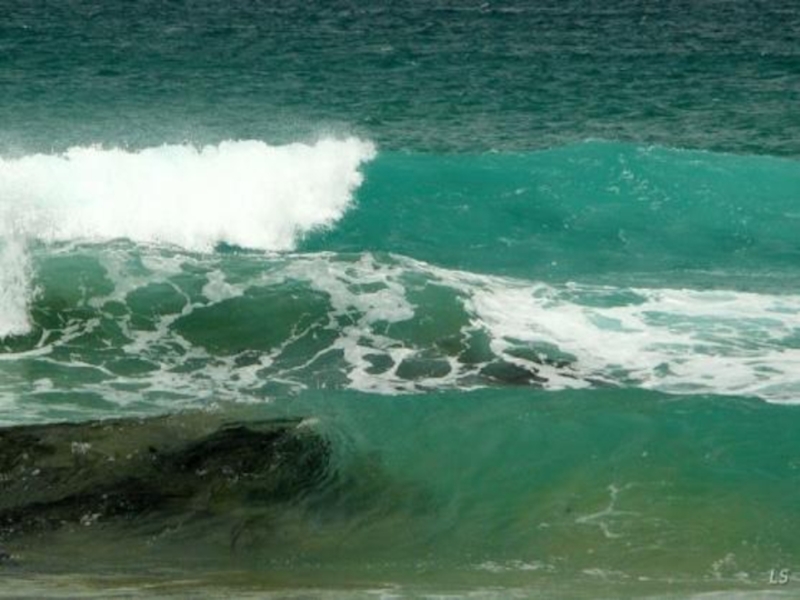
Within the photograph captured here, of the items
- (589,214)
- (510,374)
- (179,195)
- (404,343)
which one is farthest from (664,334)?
(179,195)

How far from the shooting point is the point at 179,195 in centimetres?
2738

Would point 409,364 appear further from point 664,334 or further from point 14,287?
point 14,287

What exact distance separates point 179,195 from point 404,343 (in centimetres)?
950

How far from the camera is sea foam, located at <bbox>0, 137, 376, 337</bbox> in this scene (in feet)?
82.0

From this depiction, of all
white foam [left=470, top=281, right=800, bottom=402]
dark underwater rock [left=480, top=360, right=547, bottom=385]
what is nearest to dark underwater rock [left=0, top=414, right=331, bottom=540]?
dark underwater rock [left=480, top=360, right=547, bottom=385]

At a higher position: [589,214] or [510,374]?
[589,214]

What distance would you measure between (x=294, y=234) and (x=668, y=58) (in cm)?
2197

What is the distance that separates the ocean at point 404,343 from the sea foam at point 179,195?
73 millimetres

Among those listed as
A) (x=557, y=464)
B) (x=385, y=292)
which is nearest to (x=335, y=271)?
(x=385, y=292)

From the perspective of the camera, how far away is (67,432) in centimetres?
1470

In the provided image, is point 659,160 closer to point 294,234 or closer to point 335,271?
point 294,234

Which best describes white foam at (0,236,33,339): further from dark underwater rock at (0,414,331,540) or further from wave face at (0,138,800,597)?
dark underwater rock at (0,414,331,540)

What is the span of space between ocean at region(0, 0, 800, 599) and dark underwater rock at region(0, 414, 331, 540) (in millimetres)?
31

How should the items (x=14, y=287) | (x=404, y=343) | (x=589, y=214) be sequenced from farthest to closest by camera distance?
1. (x=589, y=214)
2. (x=14, y=287)
3. (x=404, y=343)
